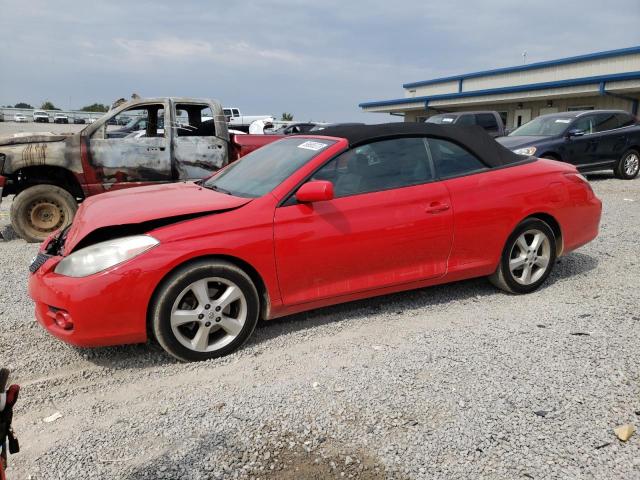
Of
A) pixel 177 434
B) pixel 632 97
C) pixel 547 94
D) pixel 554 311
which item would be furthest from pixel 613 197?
pixel 547 94

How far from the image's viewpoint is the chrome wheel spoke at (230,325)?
3.58 m

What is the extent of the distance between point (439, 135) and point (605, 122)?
9758 millimetres

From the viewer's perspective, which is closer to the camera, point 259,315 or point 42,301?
point 42,301

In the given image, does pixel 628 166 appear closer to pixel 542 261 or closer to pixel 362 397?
pixel 542 261

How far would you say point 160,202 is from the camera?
12.6 ft

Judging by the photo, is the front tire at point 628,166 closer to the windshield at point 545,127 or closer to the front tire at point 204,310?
the windshield at point 545,127

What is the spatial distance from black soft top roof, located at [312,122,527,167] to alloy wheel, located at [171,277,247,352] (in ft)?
4.86

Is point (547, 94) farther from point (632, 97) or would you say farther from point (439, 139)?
point (439, 139)

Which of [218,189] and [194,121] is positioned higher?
[194,121]

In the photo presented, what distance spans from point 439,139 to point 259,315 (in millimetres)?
2092

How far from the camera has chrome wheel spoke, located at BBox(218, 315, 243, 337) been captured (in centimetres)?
358

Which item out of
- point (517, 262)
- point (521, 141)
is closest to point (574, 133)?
point (521, 141)

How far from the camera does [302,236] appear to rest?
12.1ft

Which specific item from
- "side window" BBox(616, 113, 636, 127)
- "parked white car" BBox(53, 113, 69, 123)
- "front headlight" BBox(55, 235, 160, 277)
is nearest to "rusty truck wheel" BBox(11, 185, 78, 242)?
"front headlight" BBox(55, 235, 160, 277)
